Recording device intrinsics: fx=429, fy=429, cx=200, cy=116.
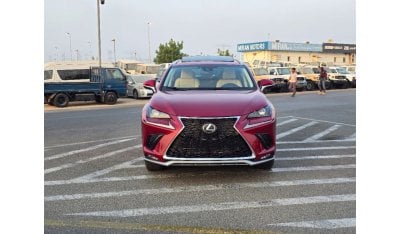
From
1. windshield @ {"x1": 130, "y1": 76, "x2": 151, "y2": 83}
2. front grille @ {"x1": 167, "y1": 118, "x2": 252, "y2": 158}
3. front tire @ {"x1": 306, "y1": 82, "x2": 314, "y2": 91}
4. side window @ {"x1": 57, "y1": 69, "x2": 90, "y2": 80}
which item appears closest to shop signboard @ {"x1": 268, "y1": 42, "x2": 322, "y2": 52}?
front tire @ {"x1": 306, "y1": 82, "x2": 314, "y2": 91}

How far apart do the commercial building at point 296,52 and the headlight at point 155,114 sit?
5885 cm

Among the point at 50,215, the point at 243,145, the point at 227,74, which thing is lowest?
the point at 50,215

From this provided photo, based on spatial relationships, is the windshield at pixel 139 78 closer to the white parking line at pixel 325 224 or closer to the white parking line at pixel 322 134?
the white parking line at pixel 322 134

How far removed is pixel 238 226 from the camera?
13.5 ft

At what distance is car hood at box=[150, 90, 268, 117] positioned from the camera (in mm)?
5340

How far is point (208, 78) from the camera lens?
681 centimetres

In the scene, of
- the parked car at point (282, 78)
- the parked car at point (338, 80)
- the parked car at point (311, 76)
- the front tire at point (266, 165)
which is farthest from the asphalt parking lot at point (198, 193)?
the parked car at point (338, 80)

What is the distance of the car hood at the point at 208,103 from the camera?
17.5ft

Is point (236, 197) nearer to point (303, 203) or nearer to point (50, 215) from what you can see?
point (303, 203)

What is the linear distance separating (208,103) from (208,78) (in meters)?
1.37

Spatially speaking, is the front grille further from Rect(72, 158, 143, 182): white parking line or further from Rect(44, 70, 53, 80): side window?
Rect(44, 70, 53, 80): side window

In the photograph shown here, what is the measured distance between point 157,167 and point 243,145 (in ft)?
4.62

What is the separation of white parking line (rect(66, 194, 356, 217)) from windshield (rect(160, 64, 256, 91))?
2.20m

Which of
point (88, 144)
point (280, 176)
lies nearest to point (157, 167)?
point (280, 176)
